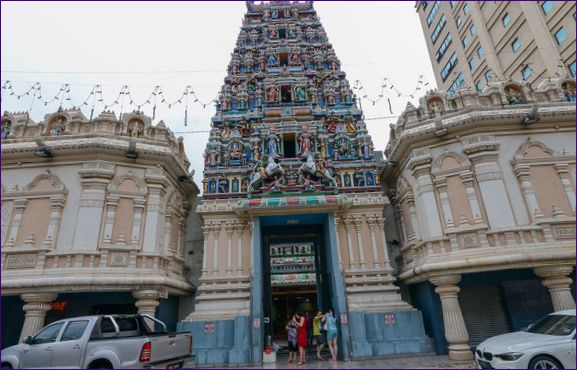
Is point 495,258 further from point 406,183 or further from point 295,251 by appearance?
point 295,251

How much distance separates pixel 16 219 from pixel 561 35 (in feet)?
105

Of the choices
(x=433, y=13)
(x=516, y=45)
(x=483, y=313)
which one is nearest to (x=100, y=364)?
(x=483, y=313)

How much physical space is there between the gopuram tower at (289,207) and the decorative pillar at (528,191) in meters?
5.60

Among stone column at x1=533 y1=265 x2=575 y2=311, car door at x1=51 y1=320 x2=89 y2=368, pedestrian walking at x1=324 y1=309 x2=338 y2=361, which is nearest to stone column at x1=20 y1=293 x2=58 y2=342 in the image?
car door at x1=51 y1=320 x2=89 y2=368

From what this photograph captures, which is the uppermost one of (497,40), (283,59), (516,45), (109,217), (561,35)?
(497,40)

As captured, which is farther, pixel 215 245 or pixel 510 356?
pixel 215 245

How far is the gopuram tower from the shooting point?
1204 centimetres

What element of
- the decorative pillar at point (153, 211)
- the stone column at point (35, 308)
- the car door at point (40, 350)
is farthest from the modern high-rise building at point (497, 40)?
the stone column at point (35, 308)

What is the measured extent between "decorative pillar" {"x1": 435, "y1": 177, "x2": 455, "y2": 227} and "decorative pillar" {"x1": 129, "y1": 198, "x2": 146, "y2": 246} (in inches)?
484

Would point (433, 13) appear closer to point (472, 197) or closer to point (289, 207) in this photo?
point (472, 197)

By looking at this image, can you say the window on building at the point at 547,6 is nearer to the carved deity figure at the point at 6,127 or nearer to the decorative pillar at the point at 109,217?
the decorative pillar at the point at 109,217

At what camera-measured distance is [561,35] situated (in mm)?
21125

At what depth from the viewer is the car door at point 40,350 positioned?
8.28 metres

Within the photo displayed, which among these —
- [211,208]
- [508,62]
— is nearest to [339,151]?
[211,208]
